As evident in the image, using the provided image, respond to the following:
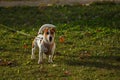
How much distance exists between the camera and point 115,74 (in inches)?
337

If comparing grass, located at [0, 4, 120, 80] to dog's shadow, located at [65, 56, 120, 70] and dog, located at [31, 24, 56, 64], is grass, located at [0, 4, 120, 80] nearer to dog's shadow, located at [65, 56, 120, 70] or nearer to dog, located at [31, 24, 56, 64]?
dog's shadow, located at [65, 56, 120, 70]

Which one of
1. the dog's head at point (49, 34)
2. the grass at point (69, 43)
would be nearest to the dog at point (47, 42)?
the dog's head at point (49, 34)

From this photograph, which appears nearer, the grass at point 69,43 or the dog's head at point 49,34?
the grass at point 69,43

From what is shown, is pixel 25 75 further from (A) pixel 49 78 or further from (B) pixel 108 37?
(B) pixel 108 37

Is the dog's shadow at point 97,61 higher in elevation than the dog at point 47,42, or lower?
lower

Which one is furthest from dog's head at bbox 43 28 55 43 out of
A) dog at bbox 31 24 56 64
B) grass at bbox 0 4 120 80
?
grass at bbox 0 4 120 80

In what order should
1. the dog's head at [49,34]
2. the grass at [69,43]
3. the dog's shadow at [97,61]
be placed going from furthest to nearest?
the dog's shadow at [97,61]
the dog's head at [49,34]
the grass at [69,43]

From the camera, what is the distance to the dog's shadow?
9164mm

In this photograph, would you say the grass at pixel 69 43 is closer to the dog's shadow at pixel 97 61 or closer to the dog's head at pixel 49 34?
the dog's shadow at pixel 97 61

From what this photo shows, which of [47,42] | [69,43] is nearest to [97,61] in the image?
[47,42]

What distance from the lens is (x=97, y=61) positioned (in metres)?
9.45

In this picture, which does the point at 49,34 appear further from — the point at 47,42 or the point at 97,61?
the point at 97,61

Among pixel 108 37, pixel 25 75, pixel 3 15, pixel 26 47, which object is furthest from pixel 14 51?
pixel 3 15

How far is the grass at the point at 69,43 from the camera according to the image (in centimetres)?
869
